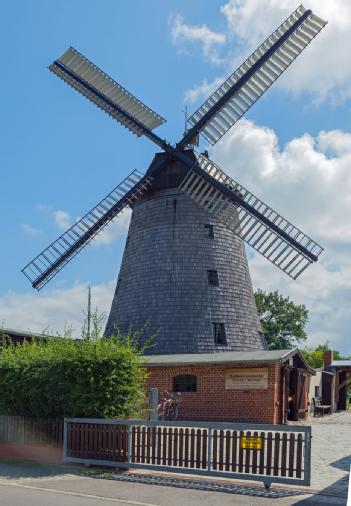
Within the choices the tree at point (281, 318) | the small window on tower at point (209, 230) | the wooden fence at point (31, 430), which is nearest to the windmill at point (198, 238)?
the small window on tower at point (209, 230)

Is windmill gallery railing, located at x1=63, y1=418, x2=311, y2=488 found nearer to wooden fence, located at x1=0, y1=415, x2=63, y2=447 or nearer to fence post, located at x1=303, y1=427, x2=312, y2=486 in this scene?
fence post, located at x1=303, y1=427, x2=312, y2=486

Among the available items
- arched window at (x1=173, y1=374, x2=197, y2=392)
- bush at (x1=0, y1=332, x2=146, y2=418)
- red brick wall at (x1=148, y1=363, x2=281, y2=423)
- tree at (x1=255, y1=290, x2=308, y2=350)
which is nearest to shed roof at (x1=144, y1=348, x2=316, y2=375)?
red brick wall at (x1=148, y1=363, x2=281, y2=423)

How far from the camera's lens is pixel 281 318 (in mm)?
55094

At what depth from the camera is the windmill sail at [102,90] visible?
26641 millimetres

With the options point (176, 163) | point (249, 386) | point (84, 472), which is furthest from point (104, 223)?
point (84, 472)

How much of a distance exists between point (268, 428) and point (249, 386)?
11.0 meters

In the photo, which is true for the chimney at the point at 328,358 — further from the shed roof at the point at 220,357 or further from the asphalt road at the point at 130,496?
the asphalt road at the point at 130,496

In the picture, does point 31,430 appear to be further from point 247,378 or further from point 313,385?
point 313,385

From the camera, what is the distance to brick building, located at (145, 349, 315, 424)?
2003 cm

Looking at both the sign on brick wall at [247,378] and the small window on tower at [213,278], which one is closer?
the sign on brick wall at [247,378]

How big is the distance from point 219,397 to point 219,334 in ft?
9.09

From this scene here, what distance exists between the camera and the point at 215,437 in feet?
33.3

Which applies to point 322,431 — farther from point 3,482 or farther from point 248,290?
point 3,482

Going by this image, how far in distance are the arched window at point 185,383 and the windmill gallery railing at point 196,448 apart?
992cm
